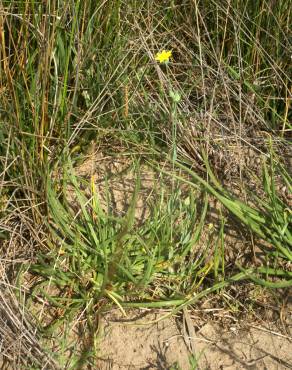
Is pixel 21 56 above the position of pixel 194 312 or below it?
above

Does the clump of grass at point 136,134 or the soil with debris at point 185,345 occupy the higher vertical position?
the clump of grass at point 136,134

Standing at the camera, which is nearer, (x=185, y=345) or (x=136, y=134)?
(x=185, y=345)

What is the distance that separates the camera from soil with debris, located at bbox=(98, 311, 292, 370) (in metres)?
1.89

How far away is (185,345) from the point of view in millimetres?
1928

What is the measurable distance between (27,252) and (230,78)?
97 centimetres

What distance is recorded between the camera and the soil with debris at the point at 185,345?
74.5 inches

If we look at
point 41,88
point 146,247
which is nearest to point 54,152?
point 41,88

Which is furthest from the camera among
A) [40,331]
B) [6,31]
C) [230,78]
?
[230,78]

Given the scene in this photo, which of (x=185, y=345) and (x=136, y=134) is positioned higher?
(x=136, y=134)

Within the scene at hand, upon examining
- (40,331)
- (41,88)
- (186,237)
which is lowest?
(40,331)

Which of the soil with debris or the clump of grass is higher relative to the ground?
the clump of grass

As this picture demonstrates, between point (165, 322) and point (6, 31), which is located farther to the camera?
point (6, 31)

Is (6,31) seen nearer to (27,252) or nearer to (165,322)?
(27,252)

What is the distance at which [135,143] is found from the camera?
2250mm
